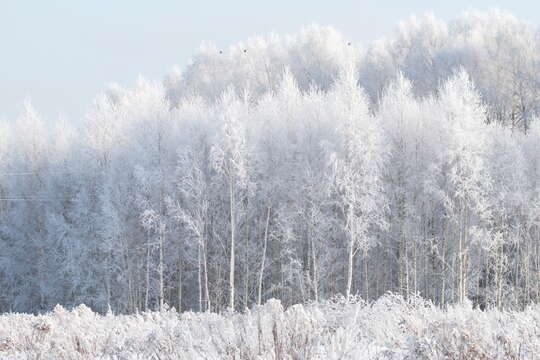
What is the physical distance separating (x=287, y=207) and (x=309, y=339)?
73.5 ft

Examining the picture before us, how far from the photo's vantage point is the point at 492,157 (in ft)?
92.1

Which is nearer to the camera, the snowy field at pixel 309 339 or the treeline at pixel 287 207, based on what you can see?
the snowy field at pixel 309 339

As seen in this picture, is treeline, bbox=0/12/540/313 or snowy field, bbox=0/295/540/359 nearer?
snowy field, bbox=0/295/540/359

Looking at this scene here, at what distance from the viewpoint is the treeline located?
1005 inches

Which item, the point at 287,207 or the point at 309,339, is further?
the point at 287,207

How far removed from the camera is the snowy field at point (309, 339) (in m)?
5.56

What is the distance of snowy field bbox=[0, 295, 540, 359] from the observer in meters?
5.56

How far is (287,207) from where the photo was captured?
28.0 metres

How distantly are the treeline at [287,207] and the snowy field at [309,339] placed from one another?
1525cm

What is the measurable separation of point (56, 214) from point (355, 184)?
63.9ft

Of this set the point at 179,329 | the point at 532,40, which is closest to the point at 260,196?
the point at 179,329

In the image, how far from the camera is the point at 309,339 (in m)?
5.62

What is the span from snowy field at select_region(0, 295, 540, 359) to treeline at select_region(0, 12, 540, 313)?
50.0ft

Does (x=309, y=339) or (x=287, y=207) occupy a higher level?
(x=287, y=207)
